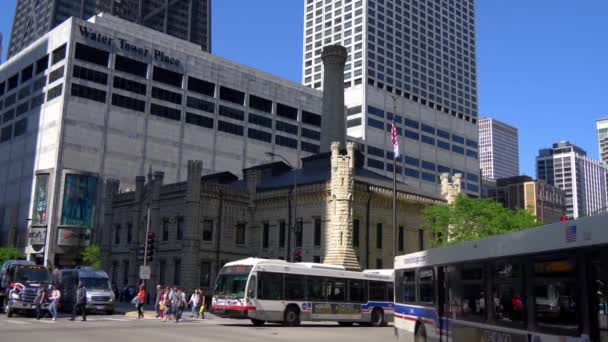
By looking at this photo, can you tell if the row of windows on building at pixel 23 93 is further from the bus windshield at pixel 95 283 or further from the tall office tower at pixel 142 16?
the bus windshield at pixel 95 283

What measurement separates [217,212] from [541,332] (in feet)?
142

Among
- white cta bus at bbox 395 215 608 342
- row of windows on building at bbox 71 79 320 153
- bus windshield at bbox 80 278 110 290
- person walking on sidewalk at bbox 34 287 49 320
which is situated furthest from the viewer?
row of windows on building at bbox 71 79 320 153

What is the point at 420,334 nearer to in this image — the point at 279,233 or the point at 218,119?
the point at 279,233

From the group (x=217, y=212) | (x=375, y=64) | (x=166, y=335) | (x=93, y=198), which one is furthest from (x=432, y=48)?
(x=166, y=335)

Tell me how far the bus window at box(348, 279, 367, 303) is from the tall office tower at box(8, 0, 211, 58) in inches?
5304

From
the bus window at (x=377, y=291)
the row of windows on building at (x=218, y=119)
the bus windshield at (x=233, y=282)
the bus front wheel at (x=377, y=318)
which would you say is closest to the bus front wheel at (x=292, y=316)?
the bus windshield at (x=233, y=282)

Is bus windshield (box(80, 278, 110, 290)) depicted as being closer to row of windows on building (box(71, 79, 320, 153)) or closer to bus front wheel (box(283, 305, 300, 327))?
bus front wheel (box(283, 305, 300, 327))

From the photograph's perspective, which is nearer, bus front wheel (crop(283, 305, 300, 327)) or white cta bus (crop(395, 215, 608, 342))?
white cta bus (crop(395, 215, 608, 342))

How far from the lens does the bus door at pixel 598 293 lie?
964 cm

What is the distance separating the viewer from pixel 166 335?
868 inches

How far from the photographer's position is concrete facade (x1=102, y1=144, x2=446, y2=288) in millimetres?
48812

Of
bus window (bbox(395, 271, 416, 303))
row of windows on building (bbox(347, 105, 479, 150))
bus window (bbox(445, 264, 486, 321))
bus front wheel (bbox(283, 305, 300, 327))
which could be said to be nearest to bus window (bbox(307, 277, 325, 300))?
bus front wheel (bbox(283, 305, 300, 327))

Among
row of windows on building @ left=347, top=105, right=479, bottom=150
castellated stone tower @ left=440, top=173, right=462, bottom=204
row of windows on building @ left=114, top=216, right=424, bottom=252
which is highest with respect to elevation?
row of windows on building @ left=347, top=105, right=479, bottom=150

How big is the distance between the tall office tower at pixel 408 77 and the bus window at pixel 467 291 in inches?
4695
